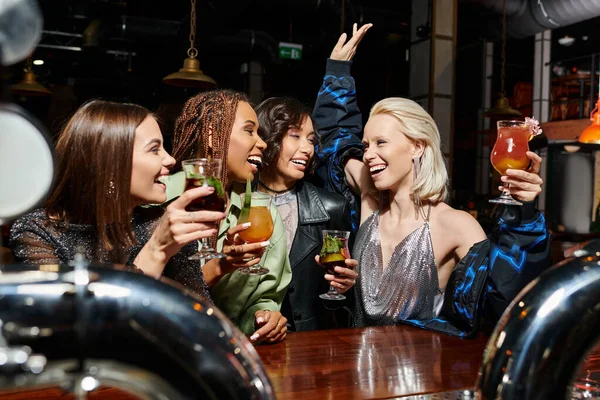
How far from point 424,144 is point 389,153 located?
0.69ft

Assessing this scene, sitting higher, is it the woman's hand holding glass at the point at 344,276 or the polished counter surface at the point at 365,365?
the woman's hand holding glass at the point at 344,276

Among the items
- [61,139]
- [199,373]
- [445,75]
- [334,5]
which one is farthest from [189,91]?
[199,373]

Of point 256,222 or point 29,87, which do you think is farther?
point 29,87

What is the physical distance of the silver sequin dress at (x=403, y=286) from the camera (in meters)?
2.55

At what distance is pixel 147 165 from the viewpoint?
1902 millimetres

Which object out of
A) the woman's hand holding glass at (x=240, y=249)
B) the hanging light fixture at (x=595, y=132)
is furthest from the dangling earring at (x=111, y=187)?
the hanging light fixture at (x=595, y=132)

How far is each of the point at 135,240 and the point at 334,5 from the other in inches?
321

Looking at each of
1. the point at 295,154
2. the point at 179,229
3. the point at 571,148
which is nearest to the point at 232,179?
the point at 295,154

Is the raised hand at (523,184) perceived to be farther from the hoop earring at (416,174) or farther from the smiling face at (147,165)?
the smiling face at (147,165)

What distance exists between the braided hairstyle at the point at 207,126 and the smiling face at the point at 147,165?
0.58 m

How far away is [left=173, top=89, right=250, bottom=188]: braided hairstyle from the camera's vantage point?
8.41 feet

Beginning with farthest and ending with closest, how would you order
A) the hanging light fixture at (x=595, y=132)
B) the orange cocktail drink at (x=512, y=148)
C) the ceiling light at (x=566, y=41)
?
1. the ceiling light at (x=566, y=41)
2. the hanging light fixture at (x=595, y=132)
3. the orange cocktail drink at (x=512, y=148)

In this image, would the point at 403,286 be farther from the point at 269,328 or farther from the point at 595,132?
the point at 595,132

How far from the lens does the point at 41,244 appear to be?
1.80 metres
